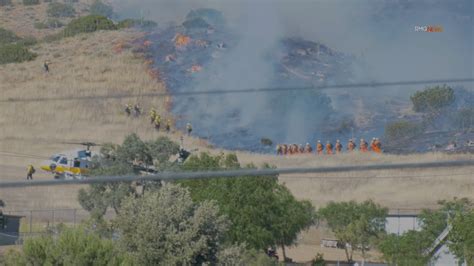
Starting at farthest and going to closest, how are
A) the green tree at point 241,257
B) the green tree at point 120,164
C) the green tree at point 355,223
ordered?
the green tree at point 120,164
the green tree at point 355,223
the green tree at point 241,257

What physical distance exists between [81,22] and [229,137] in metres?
24.3

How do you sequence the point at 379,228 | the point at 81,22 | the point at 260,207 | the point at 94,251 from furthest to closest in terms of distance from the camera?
the point at 81,22 → the point at 379,228 → the point at 260,207 → the point at 94,251

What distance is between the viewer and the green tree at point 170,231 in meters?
27.4

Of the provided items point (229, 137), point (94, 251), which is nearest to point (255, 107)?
point (229, 137)

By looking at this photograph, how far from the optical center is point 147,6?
85.1 metres

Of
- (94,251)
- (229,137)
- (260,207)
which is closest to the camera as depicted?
(94,251)

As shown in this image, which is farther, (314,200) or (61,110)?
(61,110)

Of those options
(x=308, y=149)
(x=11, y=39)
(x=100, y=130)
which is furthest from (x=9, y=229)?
(x=11, y=39)

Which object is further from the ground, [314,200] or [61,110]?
[61,110]

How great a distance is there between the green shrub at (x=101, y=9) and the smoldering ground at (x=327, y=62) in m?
0.89

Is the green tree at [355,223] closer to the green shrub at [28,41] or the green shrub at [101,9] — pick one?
the green shrub at [28,41]

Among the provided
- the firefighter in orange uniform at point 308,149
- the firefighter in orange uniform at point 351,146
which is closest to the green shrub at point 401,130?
the firefighter in orange uniform at point 351,146

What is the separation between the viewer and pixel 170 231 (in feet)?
90.4

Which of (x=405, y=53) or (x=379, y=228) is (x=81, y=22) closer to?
(x=405, y=53)
